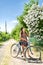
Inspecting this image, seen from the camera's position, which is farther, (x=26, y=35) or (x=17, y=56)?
(x=17, y=56)

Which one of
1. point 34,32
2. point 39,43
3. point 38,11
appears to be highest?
point 38,11

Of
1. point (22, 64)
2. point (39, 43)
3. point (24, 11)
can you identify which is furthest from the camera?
point (24, 11)

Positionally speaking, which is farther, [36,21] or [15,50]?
[36,21]

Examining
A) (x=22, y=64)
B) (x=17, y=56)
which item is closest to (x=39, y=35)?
(x=17, y=56)

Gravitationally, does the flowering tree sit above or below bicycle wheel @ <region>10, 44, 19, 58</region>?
above

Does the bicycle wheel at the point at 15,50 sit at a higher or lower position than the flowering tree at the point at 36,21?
lower

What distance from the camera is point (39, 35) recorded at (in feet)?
59.2

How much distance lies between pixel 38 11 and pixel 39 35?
222 centimetres

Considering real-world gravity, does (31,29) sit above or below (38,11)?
below

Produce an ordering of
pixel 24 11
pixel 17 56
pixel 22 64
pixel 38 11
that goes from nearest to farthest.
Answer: pixel 22 64 < pixel 17 56 < pixel 38 11 < pixel 24 11

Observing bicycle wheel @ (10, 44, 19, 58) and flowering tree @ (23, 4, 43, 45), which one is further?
flowering tree @ (23, 4, 43, 45)

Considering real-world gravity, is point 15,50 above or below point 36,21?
below

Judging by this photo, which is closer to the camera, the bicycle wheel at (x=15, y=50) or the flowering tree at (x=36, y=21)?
the bicycle wheel at (x=15, y=50)

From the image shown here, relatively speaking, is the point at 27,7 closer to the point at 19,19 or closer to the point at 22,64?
the point at 19,19
